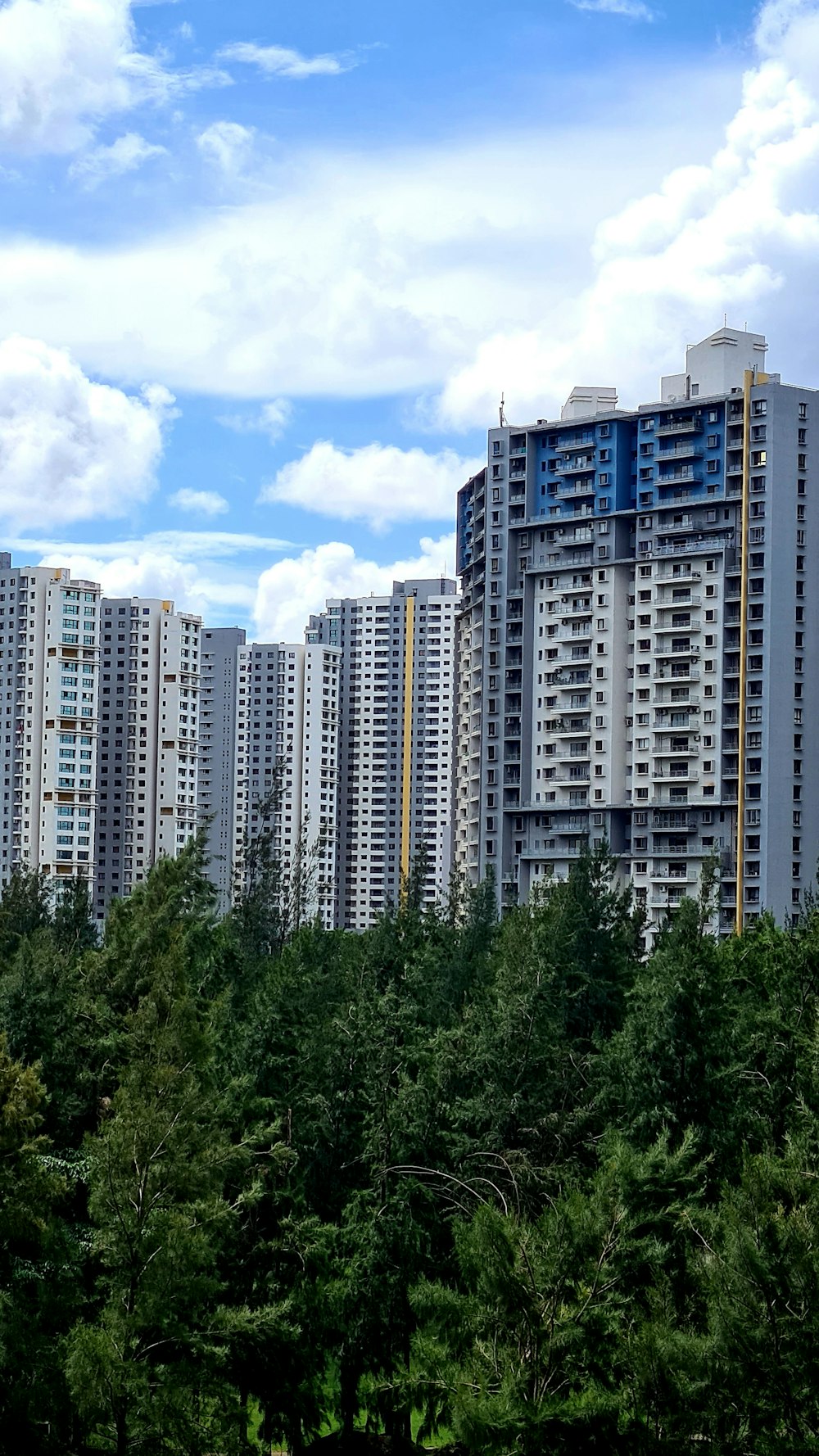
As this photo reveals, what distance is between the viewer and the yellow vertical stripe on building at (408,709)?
15625 cm

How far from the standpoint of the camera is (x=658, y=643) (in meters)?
93.3

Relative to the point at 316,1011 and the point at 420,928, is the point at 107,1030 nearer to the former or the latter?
the point at 316,1011

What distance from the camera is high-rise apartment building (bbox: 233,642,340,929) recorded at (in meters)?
155

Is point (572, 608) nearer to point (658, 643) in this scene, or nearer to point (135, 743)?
point (658, 643)

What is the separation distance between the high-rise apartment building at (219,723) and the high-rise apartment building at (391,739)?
374 inches

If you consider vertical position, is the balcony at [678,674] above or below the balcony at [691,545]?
below

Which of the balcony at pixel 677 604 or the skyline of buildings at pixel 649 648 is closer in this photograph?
the skyline of buildings at pixel 649 648

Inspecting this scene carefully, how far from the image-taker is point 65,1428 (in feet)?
106

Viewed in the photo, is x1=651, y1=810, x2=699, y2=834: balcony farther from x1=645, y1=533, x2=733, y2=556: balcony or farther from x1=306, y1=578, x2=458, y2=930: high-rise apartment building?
x1=306, y1=578, x2=458, y2=930: high-rise apartment building

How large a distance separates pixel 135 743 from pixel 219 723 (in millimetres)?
19328

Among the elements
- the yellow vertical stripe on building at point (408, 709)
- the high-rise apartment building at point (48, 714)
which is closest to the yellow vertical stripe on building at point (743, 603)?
the high-rise apartment building at point (48, 714)

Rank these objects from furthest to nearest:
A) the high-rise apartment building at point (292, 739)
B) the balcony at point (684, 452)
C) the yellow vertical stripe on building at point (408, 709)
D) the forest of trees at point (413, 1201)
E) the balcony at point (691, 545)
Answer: the yellow vertical stripe on building at point (408, 709), the high-rise apartment building at point (292, 739), the balcony at point (684, 452), the balcony at point (691, 545), the forest of trees at point (413, 1201)

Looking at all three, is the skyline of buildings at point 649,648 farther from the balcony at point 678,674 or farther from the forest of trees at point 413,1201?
the forest of trees at point 413,1201

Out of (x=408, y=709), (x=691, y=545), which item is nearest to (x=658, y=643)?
(x=691, y=545)
